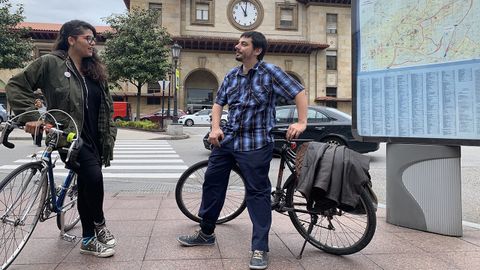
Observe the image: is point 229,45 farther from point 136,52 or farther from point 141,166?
point 141,166

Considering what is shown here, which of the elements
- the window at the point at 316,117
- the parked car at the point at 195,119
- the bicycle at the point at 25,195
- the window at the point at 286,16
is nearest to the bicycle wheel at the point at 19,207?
the bicycle at the point at 25,195

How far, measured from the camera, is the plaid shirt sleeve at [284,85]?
3.71 meters

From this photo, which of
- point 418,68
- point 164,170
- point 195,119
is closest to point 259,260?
point 418,68

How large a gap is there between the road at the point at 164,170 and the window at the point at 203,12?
29.5 metres

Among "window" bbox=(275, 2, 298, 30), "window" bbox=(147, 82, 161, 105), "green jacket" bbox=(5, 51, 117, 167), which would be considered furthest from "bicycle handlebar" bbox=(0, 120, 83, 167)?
"window" bbox=(275, 2, 298, 30)

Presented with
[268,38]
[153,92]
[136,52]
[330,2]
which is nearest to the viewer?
[136,52]

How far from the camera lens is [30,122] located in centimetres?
330

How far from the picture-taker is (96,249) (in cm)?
370

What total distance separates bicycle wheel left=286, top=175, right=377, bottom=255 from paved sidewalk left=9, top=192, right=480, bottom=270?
93mm

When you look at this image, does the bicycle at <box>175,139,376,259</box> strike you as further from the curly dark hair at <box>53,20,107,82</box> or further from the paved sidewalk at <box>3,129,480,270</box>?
the curly dark hair at <box>53,20,107,82</box>

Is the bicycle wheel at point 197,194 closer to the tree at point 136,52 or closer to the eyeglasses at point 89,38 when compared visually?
the eyeglasses at point 89,38

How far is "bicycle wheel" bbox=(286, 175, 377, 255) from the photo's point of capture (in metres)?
3.75

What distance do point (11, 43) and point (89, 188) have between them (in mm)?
24044

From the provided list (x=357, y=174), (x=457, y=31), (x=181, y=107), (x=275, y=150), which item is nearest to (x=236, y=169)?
(x=275, y=150)
